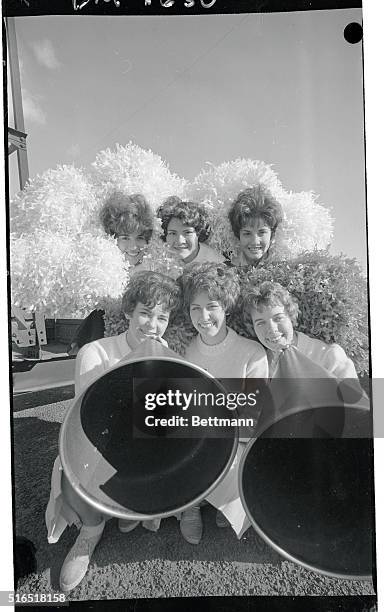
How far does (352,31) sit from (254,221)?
781mm

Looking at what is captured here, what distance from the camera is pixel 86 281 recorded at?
1667 millimetres

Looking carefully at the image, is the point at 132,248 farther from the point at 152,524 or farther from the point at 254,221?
the point at 152,524

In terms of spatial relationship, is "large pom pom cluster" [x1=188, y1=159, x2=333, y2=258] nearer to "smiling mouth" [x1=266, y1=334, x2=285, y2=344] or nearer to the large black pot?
"smiling mouth" [x1=266, y1=334, x2=285, y2=344]

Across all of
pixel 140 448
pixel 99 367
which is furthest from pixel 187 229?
pixel 140 448

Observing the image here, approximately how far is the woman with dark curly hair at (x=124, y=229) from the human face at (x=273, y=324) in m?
0.47

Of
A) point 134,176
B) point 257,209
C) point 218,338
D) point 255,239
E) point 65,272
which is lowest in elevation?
point 218,338

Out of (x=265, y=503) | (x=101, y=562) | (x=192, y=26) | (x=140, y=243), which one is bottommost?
(x=101, y=562)

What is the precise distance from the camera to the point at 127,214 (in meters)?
1.68

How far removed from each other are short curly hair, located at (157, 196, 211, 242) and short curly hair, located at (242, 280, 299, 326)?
0.25 m

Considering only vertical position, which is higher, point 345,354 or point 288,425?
point 345,354

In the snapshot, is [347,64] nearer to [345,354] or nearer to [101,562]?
[345,354]

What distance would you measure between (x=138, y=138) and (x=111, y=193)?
22 cm

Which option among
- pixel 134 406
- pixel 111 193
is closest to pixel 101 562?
pixel 134 406

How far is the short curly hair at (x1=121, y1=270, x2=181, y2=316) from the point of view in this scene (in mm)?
1672
